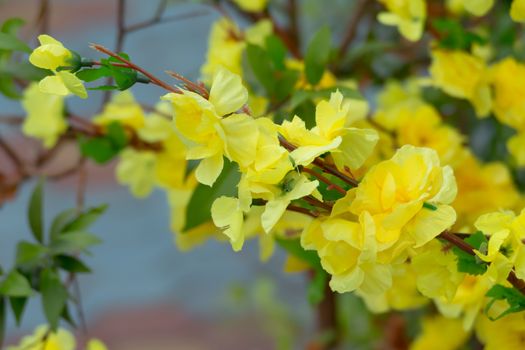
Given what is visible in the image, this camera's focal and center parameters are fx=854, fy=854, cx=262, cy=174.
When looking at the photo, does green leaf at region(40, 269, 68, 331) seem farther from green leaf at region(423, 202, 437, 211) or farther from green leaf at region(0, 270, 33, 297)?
green leaf at region(423, 202, 437, 211)

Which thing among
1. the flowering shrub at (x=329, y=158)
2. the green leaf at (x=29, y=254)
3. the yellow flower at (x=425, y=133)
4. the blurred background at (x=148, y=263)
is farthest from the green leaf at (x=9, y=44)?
the blurred background at (x=148, y=263)

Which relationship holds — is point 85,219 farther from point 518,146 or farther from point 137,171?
point 518,146

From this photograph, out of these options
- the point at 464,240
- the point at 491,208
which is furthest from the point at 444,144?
the point at 464,240

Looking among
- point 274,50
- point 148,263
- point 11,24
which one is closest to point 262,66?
point 274,50

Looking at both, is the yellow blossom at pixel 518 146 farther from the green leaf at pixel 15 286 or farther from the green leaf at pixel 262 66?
the green leaf at pixel 15 286

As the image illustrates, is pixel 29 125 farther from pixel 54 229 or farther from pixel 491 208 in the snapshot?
pixel 491 208

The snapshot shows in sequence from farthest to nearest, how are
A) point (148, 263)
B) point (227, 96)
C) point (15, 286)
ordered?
point (148, 263)
point (15, 286)
point (227, 96)
